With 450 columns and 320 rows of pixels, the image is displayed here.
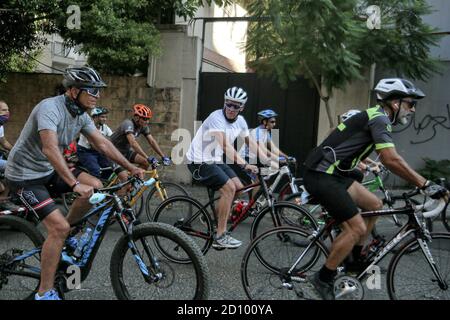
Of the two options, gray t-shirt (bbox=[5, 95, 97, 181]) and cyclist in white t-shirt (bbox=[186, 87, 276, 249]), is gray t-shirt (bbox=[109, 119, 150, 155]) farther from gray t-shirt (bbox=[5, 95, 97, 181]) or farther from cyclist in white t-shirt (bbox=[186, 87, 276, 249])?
gray t-shirt (bbox=[5, 95, 97, 181])

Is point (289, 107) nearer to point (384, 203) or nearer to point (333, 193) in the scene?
point (384, 203)

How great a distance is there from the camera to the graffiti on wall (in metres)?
10.3

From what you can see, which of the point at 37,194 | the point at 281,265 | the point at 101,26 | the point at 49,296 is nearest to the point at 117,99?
the point at 101,26

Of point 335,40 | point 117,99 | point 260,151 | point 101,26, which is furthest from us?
point 117,99

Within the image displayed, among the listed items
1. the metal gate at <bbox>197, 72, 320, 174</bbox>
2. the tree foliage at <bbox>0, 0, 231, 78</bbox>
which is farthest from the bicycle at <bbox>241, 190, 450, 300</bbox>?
the metal gate at <bbox>197, 72, 320, 174</bbox>

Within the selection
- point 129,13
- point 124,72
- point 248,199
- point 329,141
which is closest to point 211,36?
point 124,72

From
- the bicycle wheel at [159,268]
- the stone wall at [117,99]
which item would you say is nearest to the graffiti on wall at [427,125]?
the stone wall at [117,99]

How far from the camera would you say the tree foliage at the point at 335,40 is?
27.7 ft

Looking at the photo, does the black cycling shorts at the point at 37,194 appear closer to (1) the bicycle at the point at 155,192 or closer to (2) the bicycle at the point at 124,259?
(2) the bicycle at the point at 124,259

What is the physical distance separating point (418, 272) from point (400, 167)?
2.85 feet

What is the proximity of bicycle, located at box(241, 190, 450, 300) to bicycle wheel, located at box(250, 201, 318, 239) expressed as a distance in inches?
42.8

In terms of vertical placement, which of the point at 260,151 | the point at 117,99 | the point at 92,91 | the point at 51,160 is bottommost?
the point at 260,151

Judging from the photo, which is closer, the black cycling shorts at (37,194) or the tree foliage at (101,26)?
the black cycling shorts at (37,194)

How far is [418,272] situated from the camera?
3756 mm
